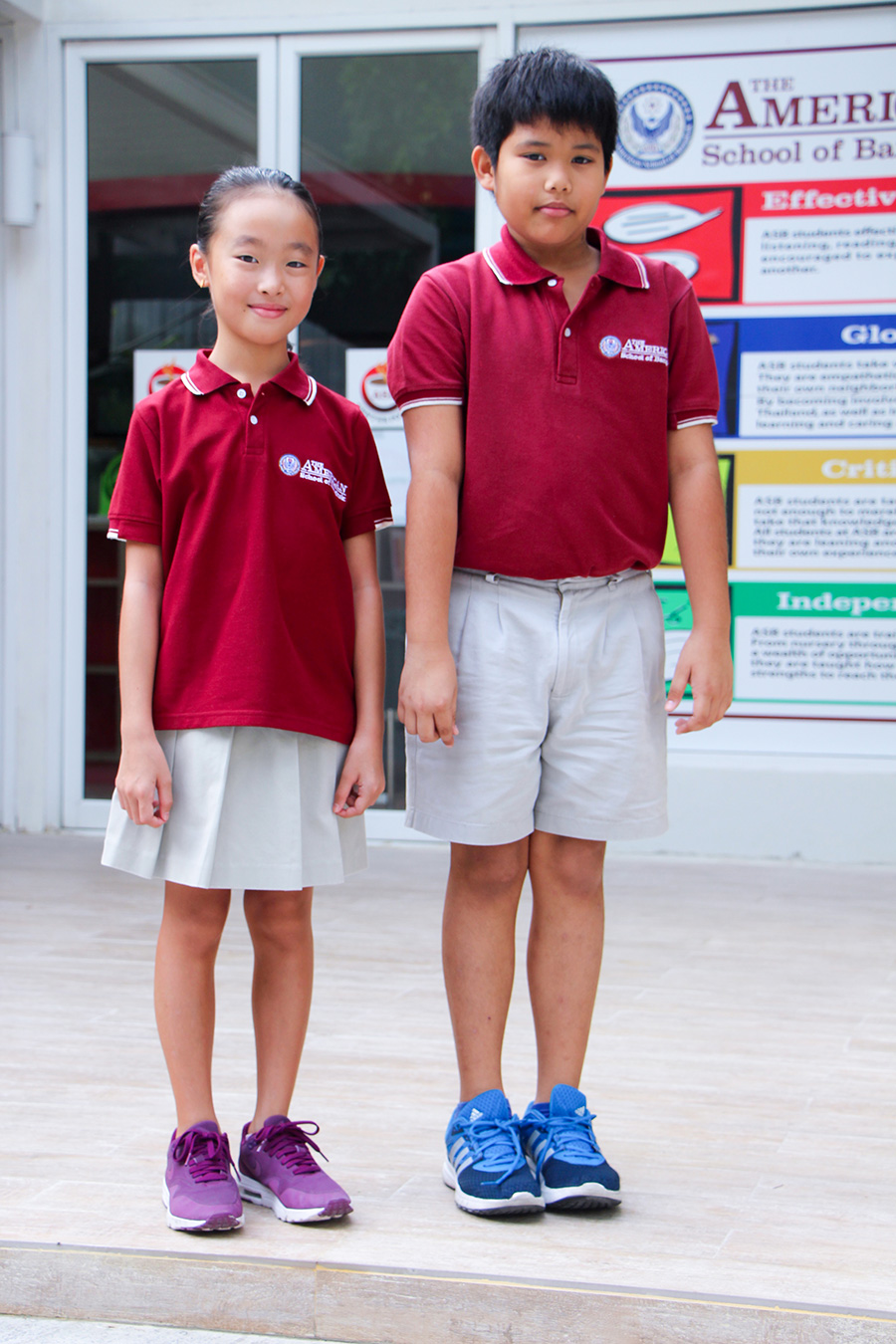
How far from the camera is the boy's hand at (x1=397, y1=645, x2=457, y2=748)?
6.96 ft

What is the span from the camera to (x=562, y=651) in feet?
7.11

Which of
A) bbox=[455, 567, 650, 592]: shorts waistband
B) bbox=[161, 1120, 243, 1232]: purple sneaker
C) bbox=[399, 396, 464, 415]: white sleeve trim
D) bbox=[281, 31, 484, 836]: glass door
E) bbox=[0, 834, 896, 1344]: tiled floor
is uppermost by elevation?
bbox=[281, 31, 484, 836]: glass door

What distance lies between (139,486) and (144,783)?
420 mm

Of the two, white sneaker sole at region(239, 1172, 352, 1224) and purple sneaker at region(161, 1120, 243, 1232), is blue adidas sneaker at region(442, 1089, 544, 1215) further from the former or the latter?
purple sneaker at region(161, 1120, 243, 1232)

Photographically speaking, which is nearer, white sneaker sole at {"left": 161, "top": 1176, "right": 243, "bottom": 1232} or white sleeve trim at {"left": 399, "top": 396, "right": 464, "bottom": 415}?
white sneaker sole at {"left": 161, "top": 1176, "right": 243, "bottom": 1232}

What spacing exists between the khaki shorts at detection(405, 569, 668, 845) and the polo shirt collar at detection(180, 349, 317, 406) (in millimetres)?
356

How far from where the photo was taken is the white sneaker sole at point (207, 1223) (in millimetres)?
2016

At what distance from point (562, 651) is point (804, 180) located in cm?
364

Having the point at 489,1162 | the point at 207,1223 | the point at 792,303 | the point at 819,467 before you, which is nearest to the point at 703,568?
the point at 489,1162

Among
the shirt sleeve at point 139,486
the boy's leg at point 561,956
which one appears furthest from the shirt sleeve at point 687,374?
the shirt sleeve at point 139,486

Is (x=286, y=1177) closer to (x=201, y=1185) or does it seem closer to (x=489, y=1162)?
(x=201, y=1185)

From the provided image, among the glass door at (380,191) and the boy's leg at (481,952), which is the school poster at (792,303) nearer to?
the glass door at (380,191)

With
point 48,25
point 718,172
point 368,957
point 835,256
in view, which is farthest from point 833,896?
point 48,25

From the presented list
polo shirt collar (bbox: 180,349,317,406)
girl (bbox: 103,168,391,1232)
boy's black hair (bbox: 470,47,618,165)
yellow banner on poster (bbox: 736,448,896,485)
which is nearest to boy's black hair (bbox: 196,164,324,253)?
girl (bbox: 103,168,391,1232)
